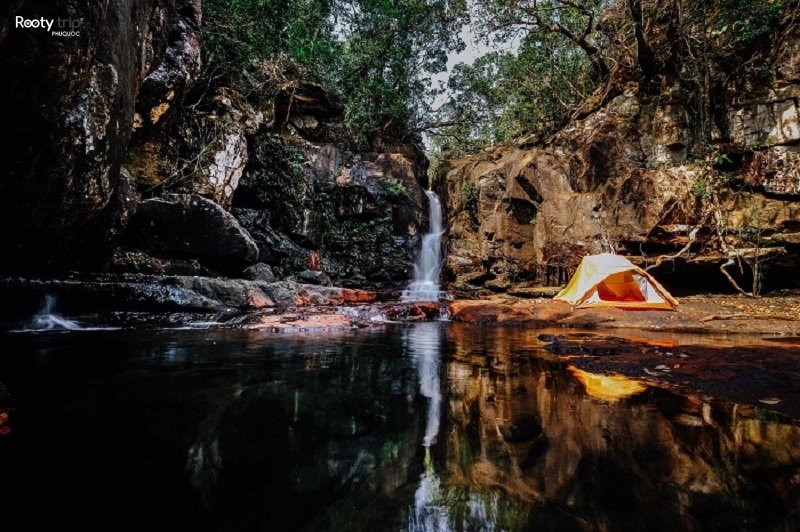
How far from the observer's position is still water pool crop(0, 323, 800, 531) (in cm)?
96

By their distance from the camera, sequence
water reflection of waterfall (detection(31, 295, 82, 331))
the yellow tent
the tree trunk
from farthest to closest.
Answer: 1. the tree trunk
2. the yellow tent
3. water reflection of waterfall (detection(31, 295, 82, 331))

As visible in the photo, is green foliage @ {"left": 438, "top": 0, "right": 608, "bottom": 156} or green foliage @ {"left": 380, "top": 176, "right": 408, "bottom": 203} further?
green foliage @ {"left": 380, "top": 176, "right": 408, "bottom": 203}

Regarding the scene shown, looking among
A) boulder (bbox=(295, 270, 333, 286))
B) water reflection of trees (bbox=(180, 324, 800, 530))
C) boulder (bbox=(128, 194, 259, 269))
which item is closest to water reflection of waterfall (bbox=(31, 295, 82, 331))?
boulder (bbox=(128, 194, 259, 269))

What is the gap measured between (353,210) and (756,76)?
1213 centimetres

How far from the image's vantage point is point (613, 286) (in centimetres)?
855

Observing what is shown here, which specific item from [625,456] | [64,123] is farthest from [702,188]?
[64,123]

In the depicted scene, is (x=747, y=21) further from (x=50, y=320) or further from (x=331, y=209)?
(x=50, y=320)

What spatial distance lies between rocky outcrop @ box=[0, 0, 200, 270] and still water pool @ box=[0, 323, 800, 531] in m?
1.89

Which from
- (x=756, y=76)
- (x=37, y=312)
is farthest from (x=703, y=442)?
(x=756, y=76)

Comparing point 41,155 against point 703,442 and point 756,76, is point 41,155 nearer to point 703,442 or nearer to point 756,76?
point 703,442

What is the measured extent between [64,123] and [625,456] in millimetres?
4571

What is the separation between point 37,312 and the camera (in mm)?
5227

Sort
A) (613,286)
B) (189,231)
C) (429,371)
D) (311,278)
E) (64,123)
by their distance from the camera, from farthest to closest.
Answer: (311,278) → (613,286) → (189,231) → (64,123) → (429,371)

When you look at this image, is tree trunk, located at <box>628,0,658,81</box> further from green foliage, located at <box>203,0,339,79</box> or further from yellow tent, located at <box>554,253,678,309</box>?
green foliage, located at <box>203,0,339,79</box>
